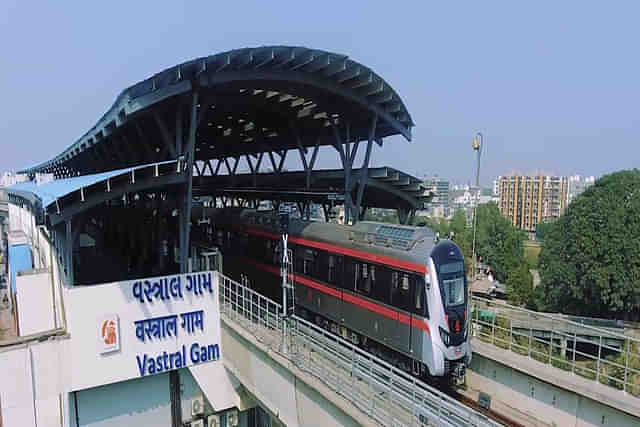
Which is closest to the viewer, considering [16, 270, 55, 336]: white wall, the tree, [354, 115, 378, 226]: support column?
[16, 270, 55, 336]: white wall

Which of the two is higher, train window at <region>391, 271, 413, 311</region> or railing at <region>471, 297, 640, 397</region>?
train window at <region>391, 271, 413, 311</region>

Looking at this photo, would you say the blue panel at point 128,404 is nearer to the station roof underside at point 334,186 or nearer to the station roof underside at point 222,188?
the station roof underside at point 222,188

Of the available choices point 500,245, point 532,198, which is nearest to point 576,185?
point 532,198

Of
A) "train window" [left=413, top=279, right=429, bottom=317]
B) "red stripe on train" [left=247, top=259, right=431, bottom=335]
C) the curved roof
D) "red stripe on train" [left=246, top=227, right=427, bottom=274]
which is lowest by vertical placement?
"red stripe on train" [left=247, top=259, right=431, bottom=335]

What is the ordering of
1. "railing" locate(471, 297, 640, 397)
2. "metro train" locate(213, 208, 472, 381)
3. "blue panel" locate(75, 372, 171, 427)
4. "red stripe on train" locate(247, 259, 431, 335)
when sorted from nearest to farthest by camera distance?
"railing" locate(471, 297, 640, 397) < "metro train" locate(213, 208, 472, 381) < "red stripe on train" locate(247, 259, 431, 335) < "blue panel" locate(75, 372, 171, 427)

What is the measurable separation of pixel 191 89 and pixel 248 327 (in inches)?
308

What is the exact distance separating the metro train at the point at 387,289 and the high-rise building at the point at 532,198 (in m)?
93.2

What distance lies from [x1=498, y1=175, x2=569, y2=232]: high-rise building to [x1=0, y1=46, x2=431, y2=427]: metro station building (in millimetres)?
86847

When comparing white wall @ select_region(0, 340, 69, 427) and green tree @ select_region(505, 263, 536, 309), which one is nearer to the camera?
white wall @ select_region(0, 340, 69, 427)

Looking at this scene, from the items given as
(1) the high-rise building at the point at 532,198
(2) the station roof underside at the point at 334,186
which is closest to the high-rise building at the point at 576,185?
(1) the high-rise building at the point at 532,198

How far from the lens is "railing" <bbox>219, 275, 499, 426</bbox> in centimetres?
652

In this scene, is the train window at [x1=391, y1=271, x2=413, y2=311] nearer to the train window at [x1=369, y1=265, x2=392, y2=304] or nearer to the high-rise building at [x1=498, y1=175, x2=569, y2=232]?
the train window at [x1=369, y1=265, x2=392, y2=304]

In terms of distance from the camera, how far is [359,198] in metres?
21.4

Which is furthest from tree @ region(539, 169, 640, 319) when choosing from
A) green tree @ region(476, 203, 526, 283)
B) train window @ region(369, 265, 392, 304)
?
train window @ region(369, 265, 392, 304)
